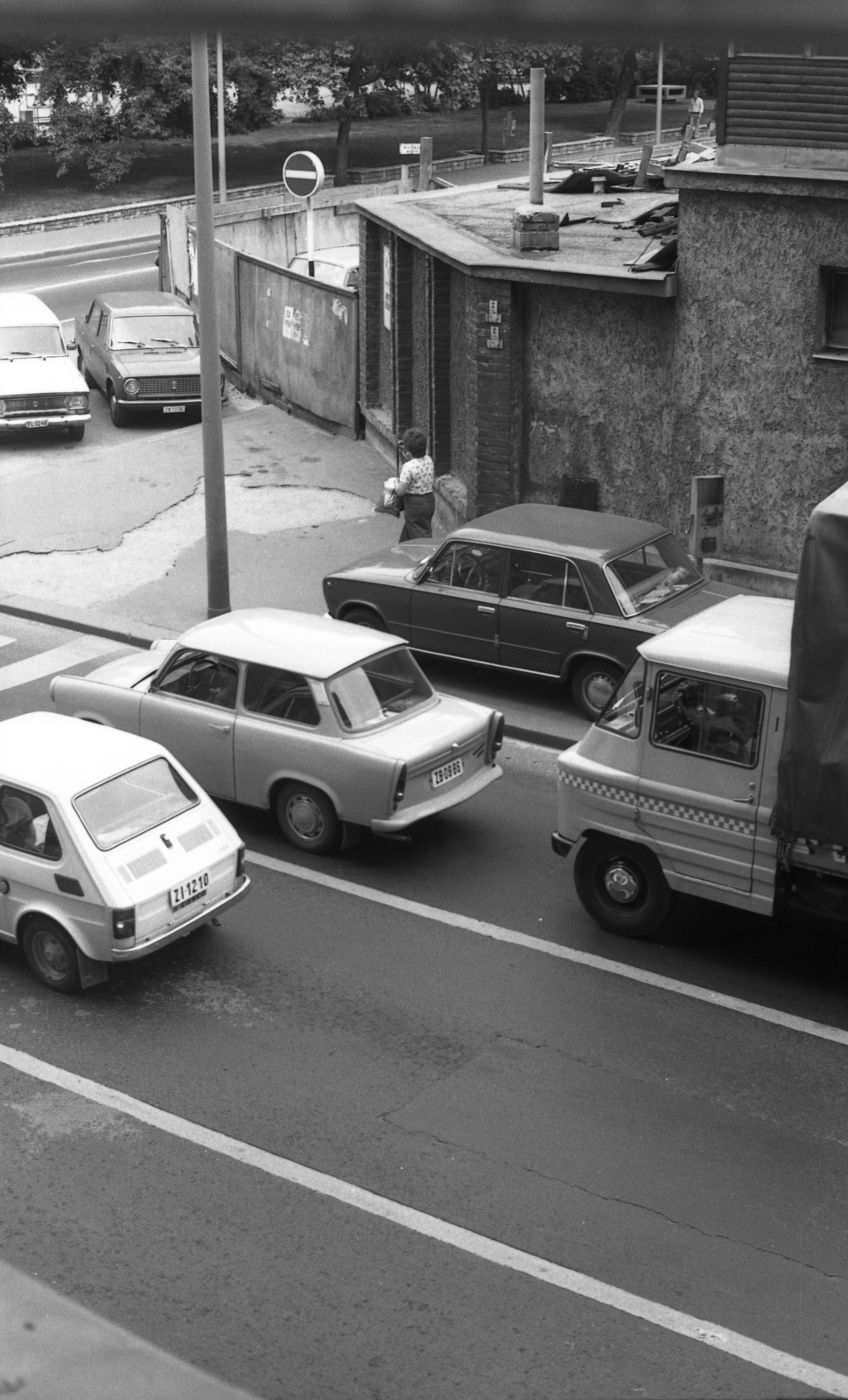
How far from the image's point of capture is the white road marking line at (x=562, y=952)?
857cm

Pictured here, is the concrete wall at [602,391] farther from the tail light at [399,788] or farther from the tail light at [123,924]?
the tail light at [123,924]

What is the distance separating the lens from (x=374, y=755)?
1019 cm

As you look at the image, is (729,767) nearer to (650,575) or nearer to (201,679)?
(201,679)

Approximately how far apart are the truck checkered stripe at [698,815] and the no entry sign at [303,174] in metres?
16.4

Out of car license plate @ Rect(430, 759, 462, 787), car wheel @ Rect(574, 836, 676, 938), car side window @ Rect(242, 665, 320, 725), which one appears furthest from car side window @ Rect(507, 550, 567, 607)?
car wheel @ Rect(574, 836, 676, 938)

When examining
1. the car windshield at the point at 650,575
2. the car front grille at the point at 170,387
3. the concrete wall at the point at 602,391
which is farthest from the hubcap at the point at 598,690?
the car front grille at the point at 170,387

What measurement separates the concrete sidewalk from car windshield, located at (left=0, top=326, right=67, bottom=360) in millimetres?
1851

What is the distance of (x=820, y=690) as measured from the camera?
8.20 m

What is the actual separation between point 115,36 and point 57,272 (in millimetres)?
44316

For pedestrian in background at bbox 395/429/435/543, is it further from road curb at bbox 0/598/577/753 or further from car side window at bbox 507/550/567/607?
car side window at bbox 507/550/567/607

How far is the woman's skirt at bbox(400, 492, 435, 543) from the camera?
53.3 feet

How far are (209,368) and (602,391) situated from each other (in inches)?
166

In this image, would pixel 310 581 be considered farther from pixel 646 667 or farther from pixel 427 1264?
pixel 427 1264

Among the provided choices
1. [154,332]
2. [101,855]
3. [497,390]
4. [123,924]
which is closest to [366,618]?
[497,390]
